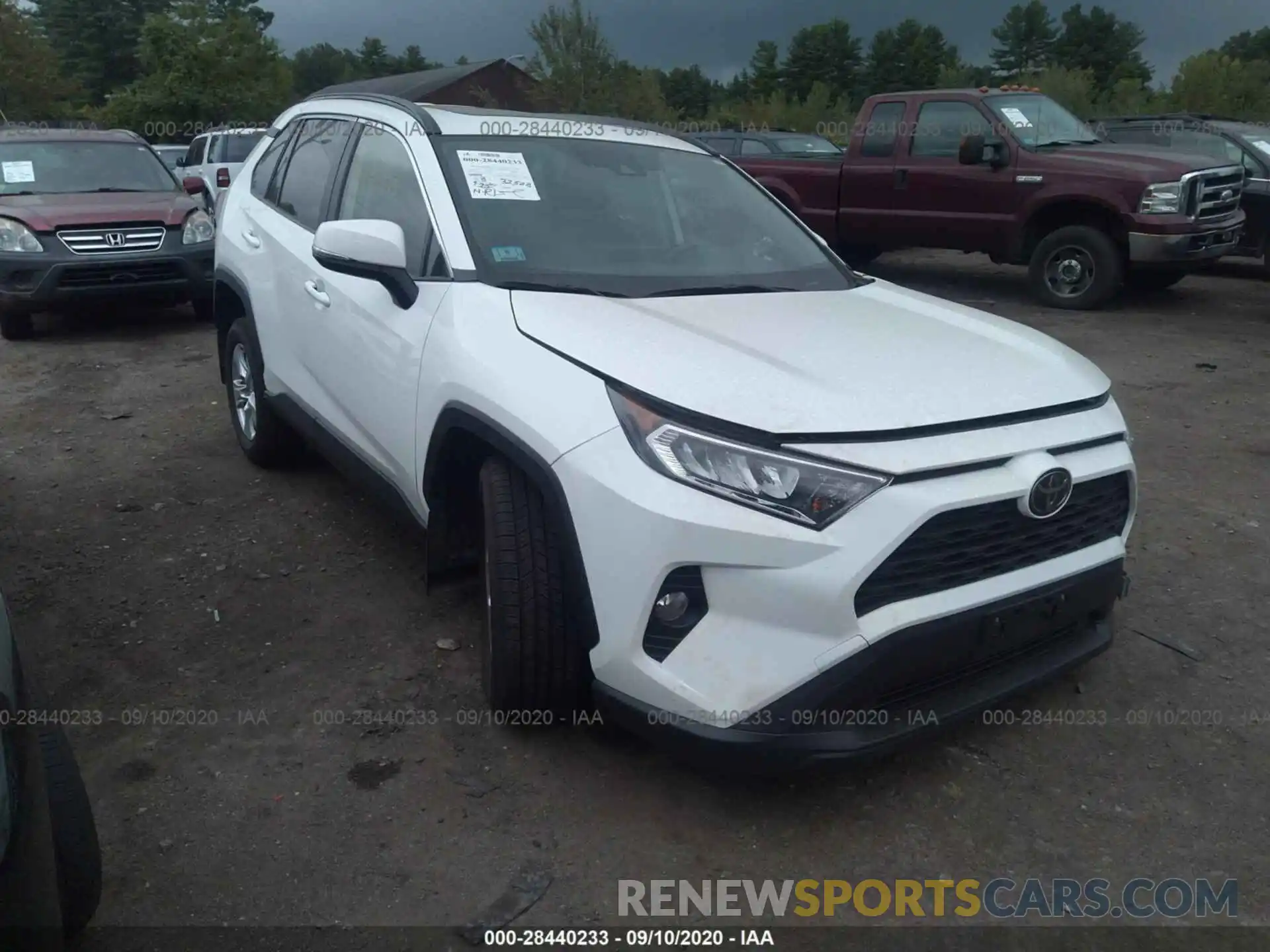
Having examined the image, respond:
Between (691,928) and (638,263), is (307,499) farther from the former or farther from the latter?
(691,928)

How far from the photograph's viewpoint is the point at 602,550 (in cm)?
255

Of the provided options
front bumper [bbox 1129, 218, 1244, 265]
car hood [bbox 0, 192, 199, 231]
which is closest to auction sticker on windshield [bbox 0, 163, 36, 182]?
car hood [bbox 0, 192, 199, 231]

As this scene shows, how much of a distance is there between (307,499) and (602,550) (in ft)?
9.26

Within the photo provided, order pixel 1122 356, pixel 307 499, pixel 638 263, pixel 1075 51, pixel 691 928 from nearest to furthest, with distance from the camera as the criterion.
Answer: pixel 691 928, pixel 638 263, pixel 307 499, pixel 1122 356, pixel 1075 51

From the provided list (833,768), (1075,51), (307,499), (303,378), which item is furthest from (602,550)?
(1075,51)

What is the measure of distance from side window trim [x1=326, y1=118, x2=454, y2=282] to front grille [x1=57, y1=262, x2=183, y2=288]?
5098 mm

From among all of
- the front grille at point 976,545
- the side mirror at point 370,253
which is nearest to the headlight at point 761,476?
the front grille at point 976,545

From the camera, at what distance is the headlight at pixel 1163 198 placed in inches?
349

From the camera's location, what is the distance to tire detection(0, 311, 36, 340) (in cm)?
847

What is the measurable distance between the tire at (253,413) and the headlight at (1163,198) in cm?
733

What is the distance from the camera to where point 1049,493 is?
2.63 m

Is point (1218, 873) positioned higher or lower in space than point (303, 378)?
lower

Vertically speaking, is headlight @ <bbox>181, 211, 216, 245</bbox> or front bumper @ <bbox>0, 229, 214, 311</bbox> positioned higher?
headlight @ <bbox>181, 211, 216, 245</bbox>

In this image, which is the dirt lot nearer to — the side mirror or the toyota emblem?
the toyota emblem
